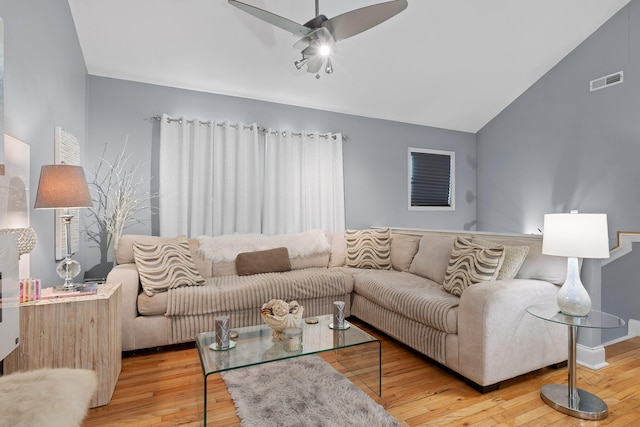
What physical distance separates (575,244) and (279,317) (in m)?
1.78

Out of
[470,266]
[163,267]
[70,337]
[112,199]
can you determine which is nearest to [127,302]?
[163,267]

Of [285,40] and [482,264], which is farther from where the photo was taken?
[285,40]

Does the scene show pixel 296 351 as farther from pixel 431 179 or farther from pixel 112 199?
pixel 431 179

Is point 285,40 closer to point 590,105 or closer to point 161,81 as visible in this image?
point 161,81

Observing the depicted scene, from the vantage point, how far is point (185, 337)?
8.84 feet

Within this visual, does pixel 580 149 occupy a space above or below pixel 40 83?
below

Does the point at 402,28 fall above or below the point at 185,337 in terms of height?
Result: above

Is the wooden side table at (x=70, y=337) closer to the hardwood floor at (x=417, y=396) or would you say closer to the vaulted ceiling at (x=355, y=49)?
the hardwood floor at (x=417, y=396)

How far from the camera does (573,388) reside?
194 centimetres

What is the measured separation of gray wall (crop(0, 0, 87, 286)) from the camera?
1837 mm

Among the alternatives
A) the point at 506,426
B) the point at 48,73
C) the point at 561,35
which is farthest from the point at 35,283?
the point at 561,35

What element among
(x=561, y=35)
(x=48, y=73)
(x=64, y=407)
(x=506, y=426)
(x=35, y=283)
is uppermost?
(x=561, y=35)

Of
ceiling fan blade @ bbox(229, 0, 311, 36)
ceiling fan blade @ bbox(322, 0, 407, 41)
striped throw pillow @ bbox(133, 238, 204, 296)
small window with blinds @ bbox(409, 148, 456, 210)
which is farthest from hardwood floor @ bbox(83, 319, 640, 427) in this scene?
small window with blinds @ bbox(409, 148, 456, 210)

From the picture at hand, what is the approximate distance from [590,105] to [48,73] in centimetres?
529
